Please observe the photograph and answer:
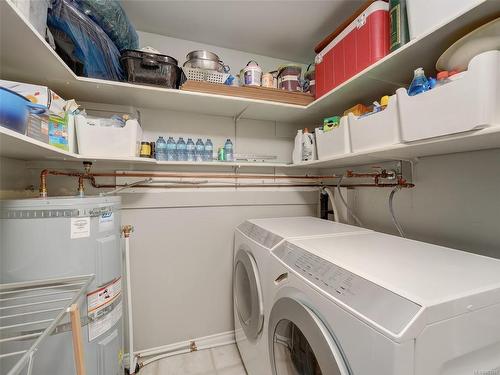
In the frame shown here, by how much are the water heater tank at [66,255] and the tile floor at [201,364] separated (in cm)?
57

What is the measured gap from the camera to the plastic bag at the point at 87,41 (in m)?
1.01

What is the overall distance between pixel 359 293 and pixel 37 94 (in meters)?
1.48

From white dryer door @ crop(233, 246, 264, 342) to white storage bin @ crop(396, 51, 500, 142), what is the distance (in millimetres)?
974

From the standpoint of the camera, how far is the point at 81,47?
110 cm

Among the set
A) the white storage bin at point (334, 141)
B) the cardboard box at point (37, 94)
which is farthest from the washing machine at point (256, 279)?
the cardboard box at point (37, 94)

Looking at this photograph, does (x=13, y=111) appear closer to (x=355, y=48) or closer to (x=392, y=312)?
(x=392, y=312)

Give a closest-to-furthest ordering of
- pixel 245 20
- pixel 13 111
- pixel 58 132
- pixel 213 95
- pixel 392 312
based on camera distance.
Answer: pixel 392 312
pixel 13 111
pixel 58 132
pixel 213 95
pixel 245 20

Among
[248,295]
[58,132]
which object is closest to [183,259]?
[248,295]

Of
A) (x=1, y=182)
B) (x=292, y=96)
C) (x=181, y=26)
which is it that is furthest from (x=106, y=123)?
(x=292, y=96)

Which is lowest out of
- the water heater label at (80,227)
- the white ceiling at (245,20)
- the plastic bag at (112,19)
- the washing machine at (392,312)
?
the washing machine at (392,312)

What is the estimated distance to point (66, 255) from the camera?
37.8 inches

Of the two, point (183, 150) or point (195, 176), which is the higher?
point (183, 150)

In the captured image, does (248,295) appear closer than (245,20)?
Yes

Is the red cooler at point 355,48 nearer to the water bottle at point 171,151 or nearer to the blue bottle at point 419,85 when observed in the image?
the blue bottle at point 419,85
